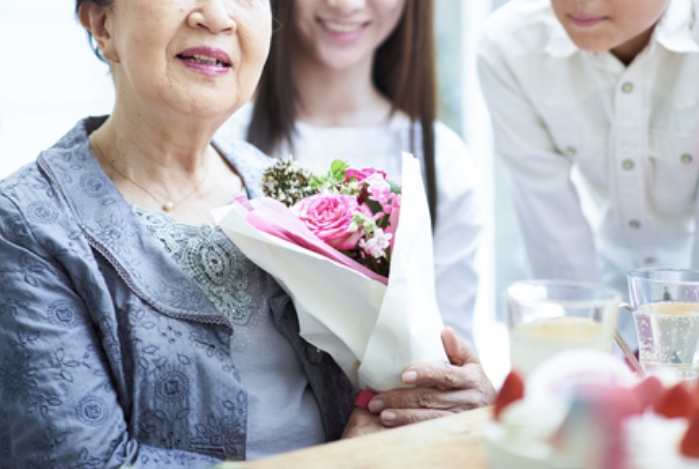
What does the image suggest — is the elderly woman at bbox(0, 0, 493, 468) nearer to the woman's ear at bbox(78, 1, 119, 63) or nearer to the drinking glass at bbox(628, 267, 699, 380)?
the woman's ear at bbox(78, 1, 119, 63)

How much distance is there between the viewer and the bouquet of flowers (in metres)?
1.46

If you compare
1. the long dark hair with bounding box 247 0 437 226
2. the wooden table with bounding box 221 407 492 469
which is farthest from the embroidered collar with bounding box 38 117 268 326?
the long dark hair with bounding box 247 0 437 226

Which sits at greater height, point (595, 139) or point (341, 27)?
point (341, 27)

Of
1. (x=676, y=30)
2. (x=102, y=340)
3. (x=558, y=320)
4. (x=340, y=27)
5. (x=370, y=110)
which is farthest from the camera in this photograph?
(x=370, y=110)

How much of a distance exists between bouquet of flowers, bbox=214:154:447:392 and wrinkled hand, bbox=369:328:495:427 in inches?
0.9

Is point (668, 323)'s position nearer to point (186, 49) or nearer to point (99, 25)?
point (186, 49)

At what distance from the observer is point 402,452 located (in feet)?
3.47

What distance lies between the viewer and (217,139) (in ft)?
6.46

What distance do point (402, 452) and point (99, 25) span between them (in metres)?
1.11

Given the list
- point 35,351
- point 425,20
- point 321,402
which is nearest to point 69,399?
point 35,351

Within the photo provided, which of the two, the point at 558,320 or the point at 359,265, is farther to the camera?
the point at 359,265

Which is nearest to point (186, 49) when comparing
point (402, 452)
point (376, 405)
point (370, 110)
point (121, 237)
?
point (121, 237)

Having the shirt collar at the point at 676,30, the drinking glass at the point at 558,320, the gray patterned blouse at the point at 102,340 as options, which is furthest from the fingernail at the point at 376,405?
the shirt collar at the point at 676,30

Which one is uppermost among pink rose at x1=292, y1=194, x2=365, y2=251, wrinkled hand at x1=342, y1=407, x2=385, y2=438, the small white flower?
pink rose at x1=292, y1=194, x2=365, y2=251
